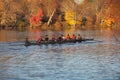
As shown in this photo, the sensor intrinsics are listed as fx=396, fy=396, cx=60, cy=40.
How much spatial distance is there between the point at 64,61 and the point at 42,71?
6.14 metres

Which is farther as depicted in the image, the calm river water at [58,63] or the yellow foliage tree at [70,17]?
the yellow foliage tree at [70,17]

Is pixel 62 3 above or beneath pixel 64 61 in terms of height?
above

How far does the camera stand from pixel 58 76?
29328mm

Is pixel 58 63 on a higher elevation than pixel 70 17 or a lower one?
lower

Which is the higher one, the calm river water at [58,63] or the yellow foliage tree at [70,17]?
the yellow foliage tree at [70,17]

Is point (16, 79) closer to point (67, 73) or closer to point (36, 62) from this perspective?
point (67, 73)

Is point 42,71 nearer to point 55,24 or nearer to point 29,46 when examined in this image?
point 29,46

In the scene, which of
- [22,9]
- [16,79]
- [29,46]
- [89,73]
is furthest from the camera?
[22,9]

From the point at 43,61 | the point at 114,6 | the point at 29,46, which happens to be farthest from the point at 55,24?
the point at 114,6

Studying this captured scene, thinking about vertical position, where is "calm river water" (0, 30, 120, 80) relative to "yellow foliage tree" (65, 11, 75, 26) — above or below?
below

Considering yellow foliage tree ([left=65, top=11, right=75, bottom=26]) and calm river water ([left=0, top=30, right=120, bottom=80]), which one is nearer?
calm river water ([left=0, top=30, right=120, bottom=80])

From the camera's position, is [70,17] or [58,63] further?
[70,17]

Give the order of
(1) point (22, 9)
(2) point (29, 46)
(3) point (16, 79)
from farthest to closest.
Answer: (1) point (22, 9) < (2) point (29, 46) < (3) point (16, 79)

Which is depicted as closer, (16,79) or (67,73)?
(16,79)
